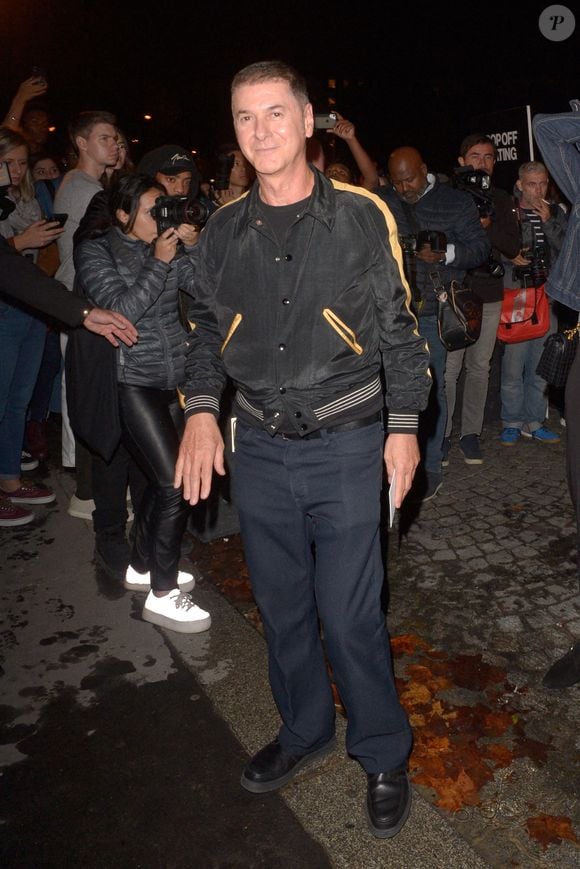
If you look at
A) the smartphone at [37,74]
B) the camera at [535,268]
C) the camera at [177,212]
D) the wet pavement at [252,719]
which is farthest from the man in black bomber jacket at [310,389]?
the smartphone at [37,74]

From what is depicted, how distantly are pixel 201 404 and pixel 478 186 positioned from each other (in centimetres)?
400

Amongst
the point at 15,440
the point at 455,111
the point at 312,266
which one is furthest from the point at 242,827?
the point at 455,111

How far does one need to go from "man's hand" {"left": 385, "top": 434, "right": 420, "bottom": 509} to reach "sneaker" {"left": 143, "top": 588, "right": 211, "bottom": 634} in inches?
75.4

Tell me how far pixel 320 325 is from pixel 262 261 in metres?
0.32

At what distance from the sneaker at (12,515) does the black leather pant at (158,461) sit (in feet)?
5.75

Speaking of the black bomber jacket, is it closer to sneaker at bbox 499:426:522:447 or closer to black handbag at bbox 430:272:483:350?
black handbag at bbox 430:272:483:350

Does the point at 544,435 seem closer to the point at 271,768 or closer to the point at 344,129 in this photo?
the point at 344,129

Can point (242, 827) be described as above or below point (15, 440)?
below

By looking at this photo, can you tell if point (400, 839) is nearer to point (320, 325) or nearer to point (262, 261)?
point (320, 325)

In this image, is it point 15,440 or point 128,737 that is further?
point 15,440

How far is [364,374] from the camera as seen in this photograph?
9.14 feet

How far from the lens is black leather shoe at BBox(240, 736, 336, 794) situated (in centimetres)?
308

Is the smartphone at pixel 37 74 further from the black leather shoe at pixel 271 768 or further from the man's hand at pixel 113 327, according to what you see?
the black leather shoe at pixel 271 768

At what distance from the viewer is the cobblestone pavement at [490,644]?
2.91 meters
